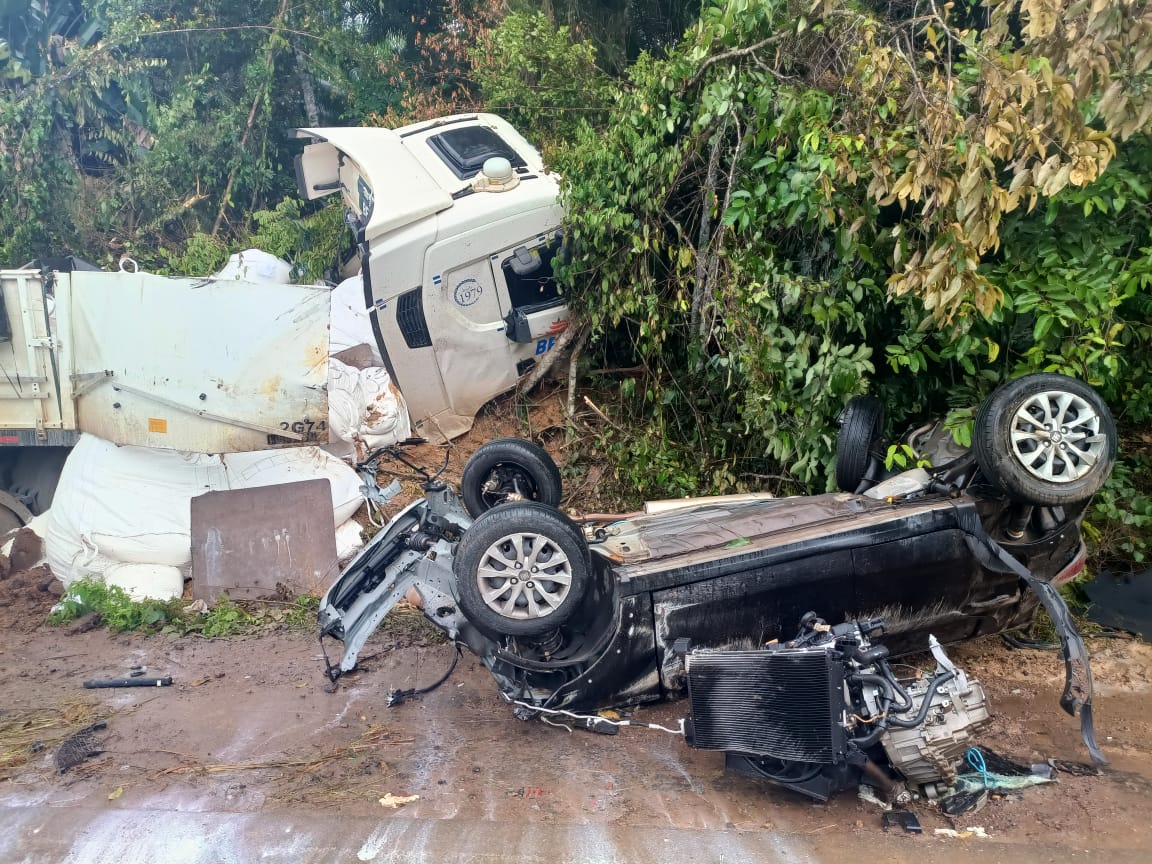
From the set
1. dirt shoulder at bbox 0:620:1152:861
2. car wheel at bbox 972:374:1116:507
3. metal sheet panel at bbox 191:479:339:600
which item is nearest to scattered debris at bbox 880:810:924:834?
dirt shoulder at bbox 0:620:1152:861

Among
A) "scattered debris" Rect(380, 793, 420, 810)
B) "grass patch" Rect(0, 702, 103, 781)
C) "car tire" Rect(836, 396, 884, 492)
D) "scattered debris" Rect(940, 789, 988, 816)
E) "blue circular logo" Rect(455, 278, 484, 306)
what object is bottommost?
"grass patch" Rect(0, 702, 103, 781)

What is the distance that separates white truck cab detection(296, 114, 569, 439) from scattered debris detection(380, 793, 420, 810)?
4.16 m

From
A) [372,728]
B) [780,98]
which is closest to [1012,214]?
[780,98]

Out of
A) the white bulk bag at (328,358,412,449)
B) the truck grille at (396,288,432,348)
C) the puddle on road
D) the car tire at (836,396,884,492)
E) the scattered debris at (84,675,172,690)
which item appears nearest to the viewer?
the car tire at (836,396,884,492)

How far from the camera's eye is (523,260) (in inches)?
300

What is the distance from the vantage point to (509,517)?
4.03 m

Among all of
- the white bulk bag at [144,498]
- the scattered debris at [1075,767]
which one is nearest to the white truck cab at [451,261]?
the white bulk bag at [144,498]

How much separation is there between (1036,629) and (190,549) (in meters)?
5.70

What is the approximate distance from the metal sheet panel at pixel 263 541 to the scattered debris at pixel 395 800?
2903mm

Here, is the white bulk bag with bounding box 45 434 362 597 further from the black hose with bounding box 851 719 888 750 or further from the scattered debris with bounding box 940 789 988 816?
the scattered debris with bounding box 940 789 988 816

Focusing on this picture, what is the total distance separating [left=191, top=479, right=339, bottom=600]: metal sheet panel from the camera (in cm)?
670

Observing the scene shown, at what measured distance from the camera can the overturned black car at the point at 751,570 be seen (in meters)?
4.04

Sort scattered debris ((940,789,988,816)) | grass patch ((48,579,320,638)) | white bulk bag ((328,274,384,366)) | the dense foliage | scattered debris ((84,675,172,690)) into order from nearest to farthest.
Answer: scattered debris ((940,789,988,816)), the dense foliage, scattered debris ((84,675,172,690)), grass patch ((48,579,320,638)), white bulk bag ((328,274,384,366))

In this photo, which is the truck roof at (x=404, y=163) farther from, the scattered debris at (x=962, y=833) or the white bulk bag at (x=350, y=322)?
the scattered debris at (x=962, y=833)
